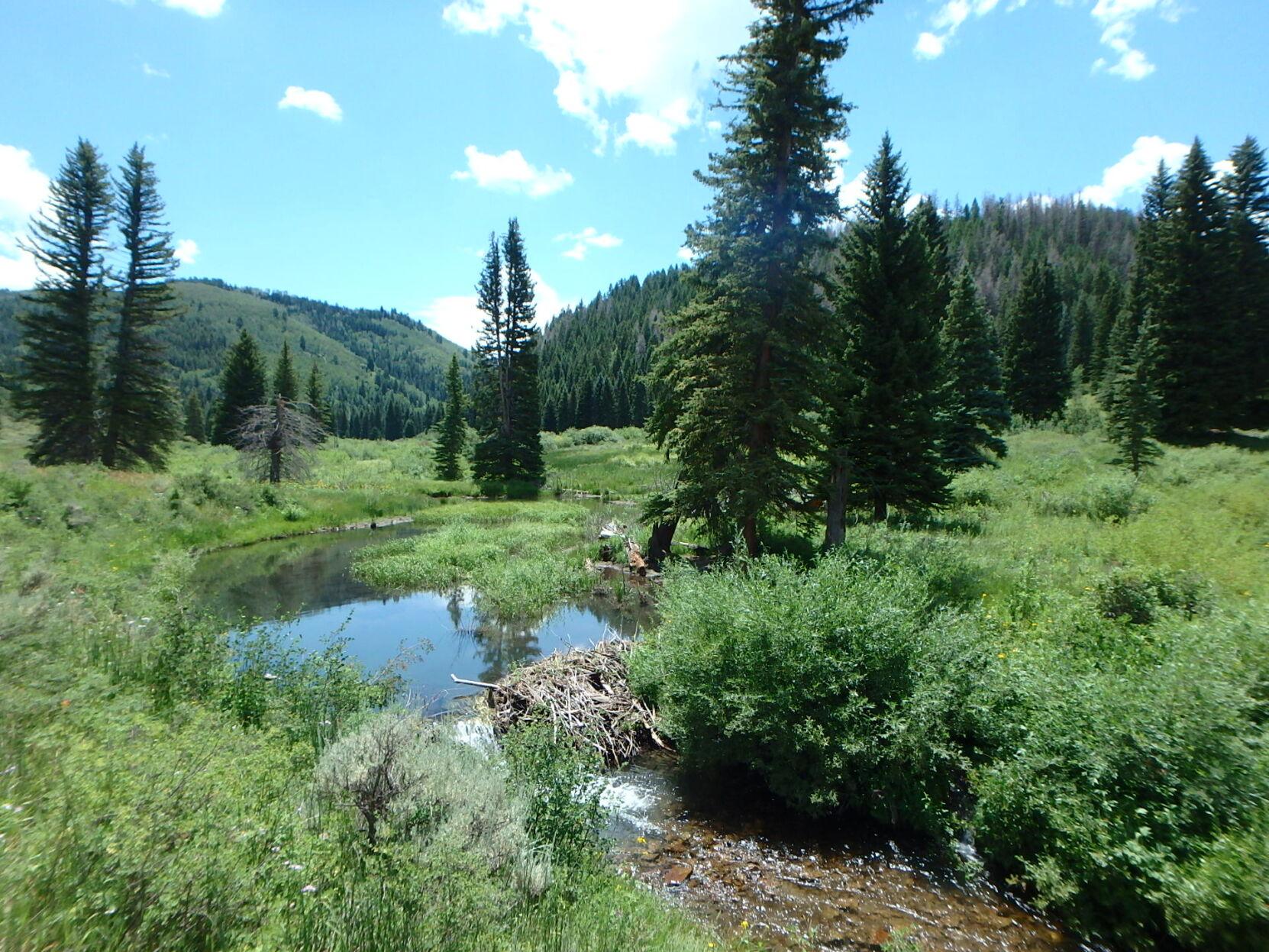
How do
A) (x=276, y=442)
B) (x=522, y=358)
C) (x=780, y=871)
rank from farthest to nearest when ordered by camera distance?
(x=522, y=358) < (x=276, y=442) < (x=780, y=871)

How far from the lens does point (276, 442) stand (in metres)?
31.5

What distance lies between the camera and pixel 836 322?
52.1ft

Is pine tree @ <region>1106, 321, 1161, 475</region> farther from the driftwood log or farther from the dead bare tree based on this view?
the dead bare tree

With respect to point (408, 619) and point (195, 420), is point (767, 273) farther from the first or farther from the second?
point (195, 420)

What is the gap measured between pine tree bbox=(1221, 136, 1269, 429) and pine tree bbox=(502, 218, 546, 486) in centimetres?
3923

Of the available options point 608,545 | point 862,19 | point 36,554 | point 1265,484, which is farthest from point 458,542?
point 1265,484

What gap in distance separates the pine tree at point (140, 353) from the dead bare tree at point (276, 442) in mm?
3651

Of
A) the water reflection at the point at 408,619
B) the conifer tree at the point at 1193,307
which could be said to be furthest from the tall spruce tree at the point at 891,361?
the conifer tree at the point at 1193,307

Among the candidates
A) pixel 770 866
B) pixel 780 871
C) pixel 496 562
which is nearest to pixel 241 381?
pixel 496 562

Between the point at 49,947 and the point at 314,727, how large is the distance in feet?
14.6

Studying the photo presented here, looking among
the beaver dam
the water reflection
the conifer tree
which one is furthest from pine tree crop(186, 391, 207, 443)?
the conifer tree

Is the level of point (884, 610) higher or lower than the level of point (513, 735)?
higher

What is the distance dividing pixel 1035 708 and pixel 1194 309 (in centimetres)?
3679

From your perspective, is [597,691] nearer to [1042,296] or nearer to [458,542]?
[458,542]
